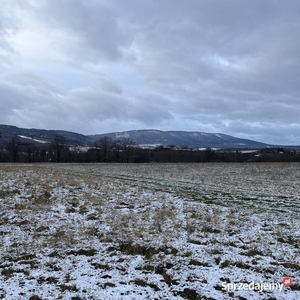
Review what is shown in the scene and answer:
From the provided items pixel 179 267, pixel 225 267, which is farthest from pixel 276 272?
pixel 179 267

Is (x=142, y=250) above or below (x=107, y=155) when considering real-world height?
below

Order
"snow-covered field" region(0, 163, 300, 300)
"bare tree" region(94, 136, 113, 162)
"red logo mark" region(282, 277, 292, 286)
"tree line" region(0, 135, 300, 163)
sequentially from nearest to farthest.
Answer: "snow-covered field" region(0, 163, 300, 300), "red logo mark" region(282, 277, 292, 286), "tree line" region(0, 135, 300, 163), "bare tree" region(94, 136, 113, 162)

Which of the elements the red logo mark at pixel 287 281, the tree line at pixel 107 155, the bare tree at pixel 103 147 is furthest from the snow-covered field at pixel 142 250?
the bare tree at pixel 103 147

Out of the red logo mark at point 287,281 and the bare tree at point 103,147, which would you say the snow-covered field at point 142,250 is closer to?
the red logo mark at point 287,281

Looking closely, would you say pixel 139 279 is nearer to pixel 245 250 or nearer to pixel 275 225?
pixel 245 250

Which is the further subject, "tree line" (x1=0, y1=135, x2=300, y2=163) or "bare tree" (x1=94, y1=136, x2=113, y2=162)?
"bare tree" (x1=94, y1=136, x2=113, y2=162)

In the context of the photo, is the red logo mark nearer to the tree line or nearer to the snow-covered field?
the snow-covered field

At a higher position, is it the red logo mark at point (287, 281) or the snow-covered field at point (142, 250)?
the red logo mark at point (287, 281)

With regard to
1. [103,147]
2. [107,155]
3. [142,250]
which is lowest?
[142,250]

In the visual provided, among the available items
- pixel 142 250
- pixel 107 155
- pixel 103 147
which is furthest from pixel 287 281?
pixel 103 147

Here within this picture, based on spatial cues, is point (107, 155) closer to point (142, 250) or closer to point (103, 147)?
point (103, 147)

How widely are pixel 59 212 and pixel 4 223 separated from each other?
7.61 ft

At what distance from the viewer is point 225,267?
6.20 m

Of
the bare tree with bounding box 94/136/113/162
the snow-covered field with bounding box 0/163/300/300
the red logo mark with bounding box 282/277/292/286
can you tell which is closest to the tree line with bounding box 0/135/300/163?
the bare tree with bounding box 94/136/113/162
